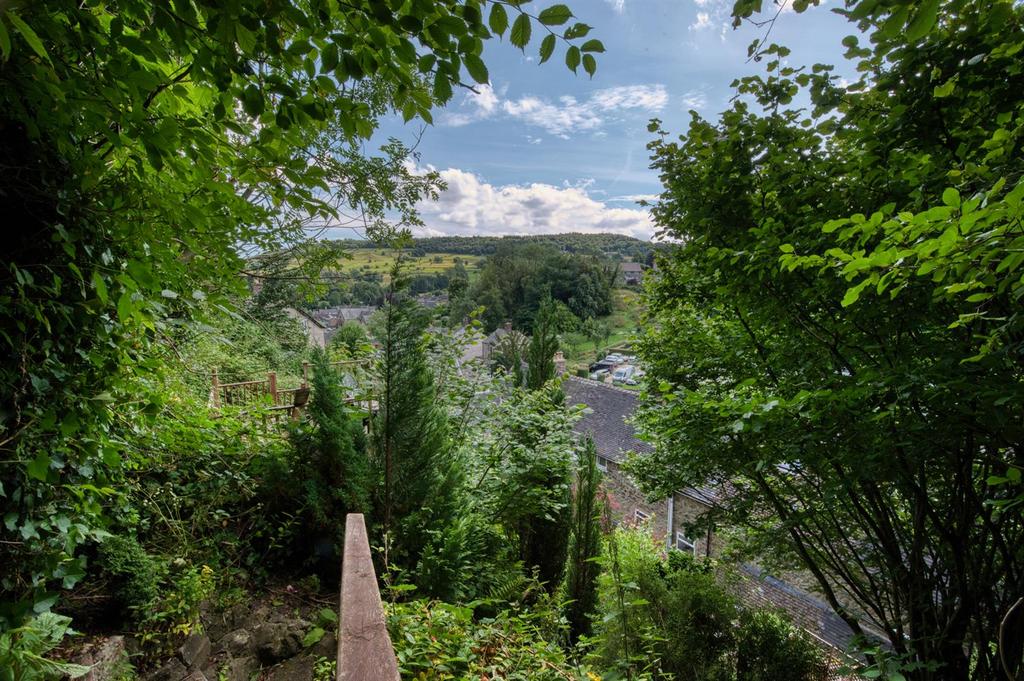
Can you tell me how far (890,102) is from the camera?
2033 millimetres

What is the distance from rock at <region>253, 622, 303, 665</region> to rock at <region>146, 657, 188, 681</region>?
424 mm

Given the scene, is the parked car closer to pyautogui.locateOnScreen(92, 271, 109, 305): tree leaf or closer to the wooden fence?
the wooden fence

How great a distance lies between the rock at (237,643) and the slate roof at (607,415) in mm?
13211

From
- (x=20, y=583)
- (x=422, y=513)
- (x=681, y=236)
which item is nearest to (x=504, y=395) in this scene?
(x=422, y=513)

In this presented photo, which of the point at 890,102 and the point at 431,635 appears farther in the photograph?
the point at 890,102

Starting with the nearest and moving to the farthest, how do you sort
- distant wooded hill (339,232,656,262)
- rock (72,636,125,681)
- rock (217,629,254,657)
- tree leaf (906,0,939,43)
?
tree leaf (906,0,939,43)
rock (72,636,125,681)
rock (217,629,254,657)
distant wooded hill (339,232,656,262)

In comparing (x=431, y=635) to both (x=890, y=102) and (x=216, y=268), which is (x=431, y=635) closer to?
(x=216, y=268)

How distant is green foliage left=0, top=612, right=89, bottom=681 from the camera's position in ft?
4.47

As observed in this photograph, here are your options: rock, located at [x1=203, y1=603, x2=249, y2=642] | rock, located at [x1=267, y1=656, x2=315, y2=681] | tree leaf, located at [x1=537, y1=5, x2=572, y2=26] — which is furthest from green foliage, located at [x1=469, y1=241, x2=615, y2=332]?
tree leaf, located at [x1=537, y1=5, x2=572, y2=26]

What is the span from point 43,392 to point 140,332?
443 mm

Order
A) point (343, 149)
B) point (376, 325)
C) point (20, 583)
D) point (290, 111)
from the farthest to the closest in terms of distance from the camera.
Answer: point (376, 325) → point (343, 149) → point (20, 583) → point (290, 111)

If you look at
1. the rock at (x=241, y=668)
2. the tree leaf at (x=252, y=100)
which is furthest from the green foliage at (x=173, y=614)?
the tree leaf at (x=252, y=100)

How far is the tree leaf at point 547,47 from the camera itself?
106 centimetres

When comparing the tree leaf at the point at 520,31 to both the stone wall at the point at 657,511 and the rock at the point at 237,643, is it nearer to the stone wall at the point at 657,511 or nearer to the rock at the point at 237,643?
the rock at the point at 237,643
